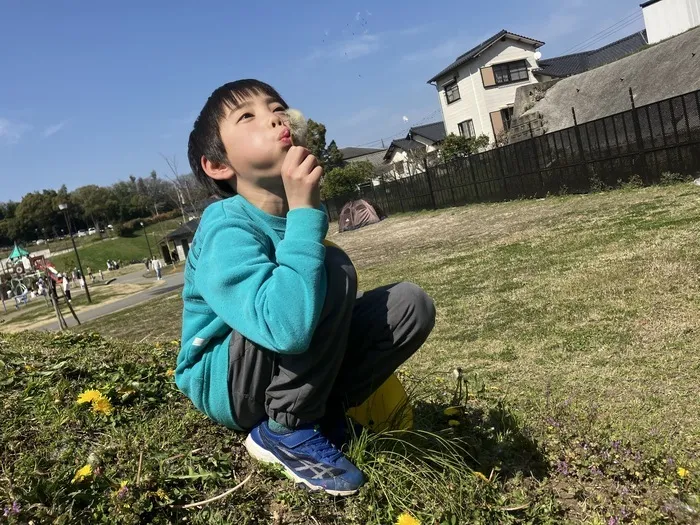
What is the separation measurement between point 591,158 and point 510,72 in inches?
982

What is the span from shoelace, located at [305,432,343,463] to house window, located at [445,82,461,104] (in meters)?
38.7

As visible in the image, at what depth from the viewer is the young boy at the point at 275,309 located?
1.38 metres

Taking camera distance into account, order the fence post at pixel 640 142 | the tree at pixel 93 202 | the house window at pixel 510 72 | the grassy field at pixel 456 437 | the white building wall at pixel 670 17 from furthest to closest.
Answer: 1. the tree at pixel 93 202
2. the house window at pixel 510 72
3. the white building wall at pixel 670 17
4. the fence post at pixel 640 142
5. the grassy field at pixel 456 437

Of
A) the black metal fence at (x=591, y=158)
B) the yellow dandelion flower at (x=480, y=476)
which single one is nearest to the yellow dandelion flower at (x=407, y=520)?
the yellow dandelion flower at (x=480, y=476)

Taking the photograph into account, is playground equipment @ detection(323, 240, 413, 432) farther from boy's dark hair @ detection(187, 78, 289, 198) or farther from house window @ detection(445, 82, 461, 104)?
house window @ detection(445, 82, 461, 104)

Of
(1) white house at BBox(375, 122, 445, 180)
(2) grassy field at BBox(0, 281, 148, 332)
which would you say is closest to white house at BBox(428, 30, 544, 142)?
(1) white house at BBox(375, 122, 445, 180)

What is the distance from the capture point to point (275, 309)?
133cm

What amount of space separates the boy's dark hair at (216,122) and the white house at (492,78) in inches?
1391

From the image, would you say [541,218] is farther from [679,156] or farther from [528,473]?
[528,473]

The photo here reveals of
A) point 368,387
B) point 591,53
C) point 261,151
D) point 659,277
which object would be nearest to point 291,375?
point 368,387

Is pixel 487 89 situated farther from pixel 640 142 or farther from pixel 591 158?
pixel 640 142

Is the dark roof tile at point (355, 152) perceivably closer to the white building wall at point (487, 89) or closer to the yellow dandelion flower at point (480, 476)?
the white building wall at point (487, 89)

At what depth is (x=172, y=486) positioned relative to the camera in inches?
62.8

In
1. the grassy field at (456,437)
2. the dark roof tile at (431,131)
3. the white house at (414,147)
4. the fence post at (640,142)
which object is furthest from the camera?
the dark roof tile at (431,131)
